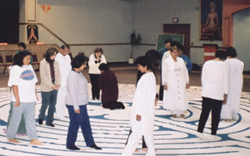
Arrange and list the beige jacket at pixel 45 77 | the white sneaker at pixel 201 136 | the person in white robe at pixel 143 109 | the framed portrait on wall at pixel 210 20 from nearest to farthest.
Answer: the person in white robe at pixel 143 109, the white sneaker at pixel 201 136, the beige jacket at pixel 45 77, the framed portrait on wall at pixel 210 20

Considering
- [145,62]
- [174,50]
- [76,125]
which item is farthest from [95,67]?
[145,62]

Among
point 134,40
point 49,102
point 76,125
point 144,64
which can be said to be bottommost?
point 76,125

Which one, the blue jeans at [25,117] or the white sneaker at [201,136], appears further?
the white sneaker at [201,136]

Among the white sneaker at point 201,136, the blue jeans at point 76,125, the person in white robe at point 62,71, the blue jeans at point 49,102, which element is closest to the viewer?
the blue jeans at point 76,125

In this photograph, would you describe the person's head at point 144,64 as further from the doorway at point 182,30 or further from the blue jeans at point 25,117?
the doorway at point 182,30

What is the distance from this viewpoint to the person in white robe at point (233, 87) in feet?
26.3

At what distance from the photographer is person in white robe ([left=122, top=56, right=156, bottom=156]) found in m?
5.14

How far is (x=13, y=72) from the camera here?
19.9 ft

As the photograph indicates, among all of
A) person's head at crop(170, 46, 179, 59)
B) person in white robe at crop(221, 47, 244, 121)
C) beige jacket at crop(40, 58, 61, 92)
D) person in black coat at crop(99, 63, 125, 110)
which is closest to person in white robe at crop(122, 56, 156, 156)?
beige jacket at crop(40, 58, 61, 92)

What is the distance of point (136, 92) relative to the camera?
521cm

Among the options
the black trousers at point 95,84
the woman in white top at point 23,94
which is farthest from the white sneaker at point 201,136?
the black trousers at point 95,84

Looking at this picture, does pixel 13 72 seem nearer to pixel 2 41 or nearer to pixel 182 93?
pixel 182 93

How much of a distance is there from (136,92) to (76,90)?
908 millimetres

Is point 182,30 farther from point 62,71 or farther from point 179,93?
point 62,71
